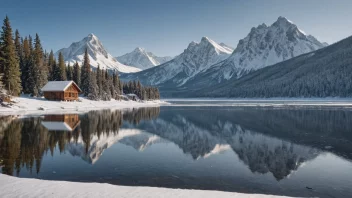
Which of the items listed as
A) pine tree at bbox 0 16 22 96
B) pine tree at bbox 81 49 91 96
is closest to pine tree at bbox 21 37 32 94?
pine tree at bbox 0 16 22 96

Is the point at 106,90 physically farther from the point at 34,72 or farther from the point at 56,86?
the point at 34,72

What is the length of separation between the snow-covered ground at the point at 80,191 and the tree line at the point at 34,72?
53.4 m

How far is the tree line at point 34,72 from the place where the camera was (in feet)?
222

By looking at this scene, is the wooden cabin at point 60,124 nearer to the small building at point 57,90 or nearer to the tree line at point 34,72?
the tree line at point 34,72

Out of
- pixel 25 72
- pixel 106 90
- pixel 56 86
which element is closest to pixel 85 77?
pixel 106 90

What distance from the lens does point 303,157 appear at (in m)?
23.0

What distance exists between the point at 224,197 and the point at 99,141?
62.4 feet

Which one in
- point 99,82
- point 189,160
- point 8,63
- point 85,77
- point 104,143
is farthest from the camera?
point 99,82

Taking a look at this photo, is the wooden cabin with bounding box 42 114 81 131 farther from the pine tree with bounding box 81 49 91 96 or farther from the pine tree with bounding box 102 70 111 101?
the pine tree with bounding box 102 70 111 101

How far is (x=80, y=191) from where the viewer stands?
12.4 meters

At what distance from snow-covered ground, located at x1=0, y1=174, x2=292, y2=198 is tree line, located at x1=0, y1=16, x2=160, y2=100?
175ft

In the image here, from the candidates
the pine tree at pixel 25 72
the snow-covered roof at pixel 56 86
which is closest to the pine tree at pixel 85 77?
the snow-covered roof at pixel 56 86

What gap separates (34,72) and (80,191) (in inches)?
3157

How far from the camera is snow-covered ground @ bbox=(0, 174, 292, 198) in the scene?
12008 millimetres
